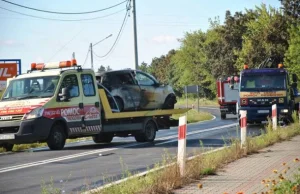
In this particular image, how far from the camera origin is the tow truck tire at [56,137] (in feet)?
50.0

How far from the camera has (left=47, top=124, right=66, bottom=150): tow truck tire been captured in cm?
1525

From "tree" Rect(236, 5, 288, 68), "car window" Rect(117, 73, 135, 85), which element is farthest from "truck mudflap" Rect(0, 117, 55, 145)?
"tree" Rect(236, 5, 288, 68)

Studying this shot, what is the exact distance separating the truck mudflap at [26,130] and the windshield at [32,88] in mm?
824

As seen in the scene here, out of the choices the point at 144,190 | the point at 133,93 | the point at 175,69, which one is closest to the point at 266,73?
the point at 133,93

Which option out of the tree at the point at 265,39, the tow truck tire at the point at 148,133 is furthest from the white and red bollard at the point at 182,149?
the tree at the point at 265,39

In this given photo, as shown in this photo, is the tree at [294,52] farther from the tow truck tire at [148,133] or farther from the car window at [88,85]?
the car window at [88,85]

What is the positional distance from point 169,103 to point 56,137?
5.03 metres

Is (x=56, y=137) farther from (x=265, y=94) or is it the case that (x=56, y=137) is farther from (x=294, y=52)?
(x=294, y=52)

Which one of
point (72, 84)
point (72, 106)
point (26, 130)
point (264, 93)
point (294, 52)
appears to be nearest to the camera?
point (26, 130)

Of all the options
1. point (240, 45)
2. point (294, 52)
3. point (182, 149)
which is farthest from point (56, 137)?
point (240, 45)

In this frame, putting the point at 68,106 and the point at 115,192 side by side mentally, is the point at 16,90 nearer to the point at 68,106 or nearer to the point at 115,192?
the point at 68,106

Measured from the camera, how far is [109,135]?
717 inches

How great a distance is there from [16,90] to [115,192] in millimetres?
9304

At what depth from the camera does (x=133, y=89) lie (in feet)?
57.3
